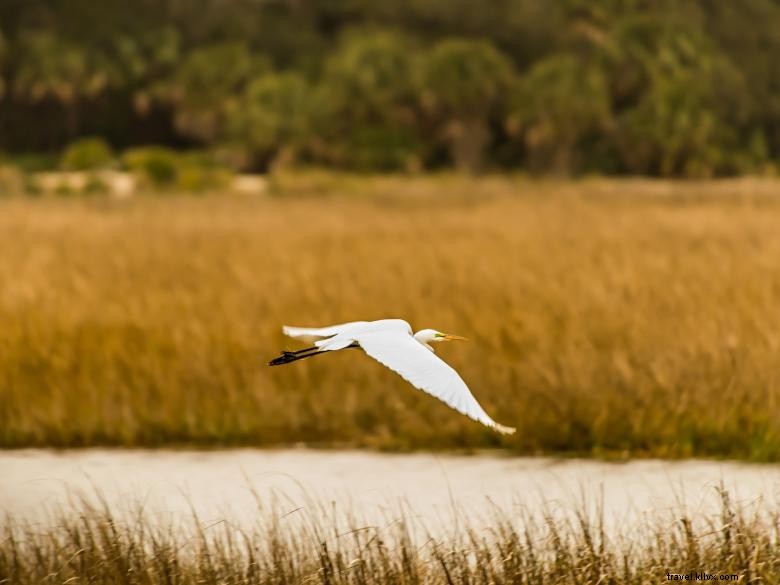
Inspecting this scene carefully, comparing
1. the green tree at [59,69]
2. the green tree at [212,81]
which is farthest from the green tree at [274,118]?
the green tree at [59,69]

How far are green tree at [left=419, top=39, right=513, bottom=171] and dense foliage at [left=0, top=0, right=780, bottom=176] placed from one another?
57 millimetres

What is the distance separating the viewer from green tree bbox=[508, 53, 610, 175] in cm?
3812

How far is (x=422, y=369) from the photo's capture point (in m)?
3.05

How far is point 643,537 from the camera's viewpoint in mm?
5211

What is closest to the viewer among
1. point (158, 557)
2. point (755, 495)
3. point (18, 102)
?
point (158, 557)

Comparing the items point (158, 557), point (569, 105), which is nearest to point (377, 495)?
point (158, 557)

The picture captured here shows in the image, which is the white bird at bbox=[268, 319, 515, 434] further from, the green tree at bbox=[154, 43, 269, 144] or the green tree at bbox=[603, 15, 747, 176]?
the green tree at bbox=[154, 43, 269, 144]

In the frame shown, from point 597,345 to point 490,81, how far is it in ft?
103

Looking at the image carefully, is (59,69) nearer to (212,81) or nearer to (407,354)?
(212,81)

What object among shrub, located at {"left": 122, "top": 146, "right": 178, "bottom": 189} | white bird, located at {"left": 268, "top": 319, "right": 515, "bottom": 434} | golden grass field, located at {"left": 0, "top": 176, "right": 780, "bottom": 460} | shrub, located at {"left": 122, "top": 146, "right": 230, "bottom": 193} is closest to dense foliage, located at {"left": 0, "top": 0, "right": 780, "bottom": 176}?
shrub, located at {"left": 122, "top": 146, "right": 230, "bottom": 193}

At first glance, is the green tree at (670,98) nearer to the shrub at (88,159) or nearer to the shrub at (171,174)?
the shrub at (171,174)

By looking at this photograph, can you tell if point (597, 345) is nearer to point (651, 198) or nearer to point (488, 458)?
point (488, 458)

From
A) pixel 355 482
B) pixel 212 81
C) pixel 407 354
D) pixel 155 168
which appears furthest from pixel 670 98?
pixel 407 354

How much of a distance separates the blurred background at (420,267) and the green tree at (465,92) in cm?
10
